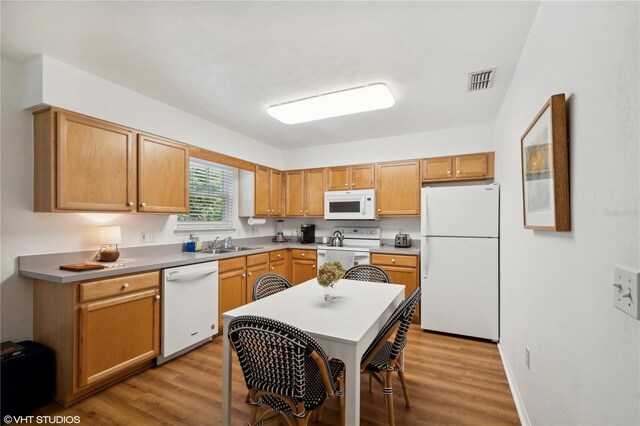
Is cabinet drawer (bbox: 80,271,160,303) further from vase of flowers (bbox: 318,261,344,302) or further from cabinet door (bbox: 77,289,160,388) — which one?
vase of flowers (bbox: 318,261,344,302)

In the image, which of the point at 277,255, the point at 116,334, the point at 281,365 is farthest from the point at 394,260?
the point at 116,334

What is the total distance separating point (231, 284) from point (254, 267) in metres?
0.43

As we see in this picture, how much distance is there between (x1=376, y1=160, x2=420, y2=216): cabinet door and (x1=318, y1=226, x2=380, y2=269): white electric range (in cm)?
47

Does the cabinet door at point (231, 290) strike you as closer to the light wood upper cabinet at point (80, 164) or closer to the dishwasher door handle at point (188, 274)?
the dishwasher door handle at point (188, 274)

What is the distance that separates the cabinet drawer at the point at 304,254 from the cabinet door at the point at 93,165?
2320 mm

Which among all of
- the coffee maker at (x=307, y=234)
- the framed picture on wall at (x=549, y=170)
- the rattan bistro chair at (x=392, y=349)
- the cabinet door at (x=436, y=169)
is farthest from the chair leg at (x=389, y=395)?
the coffee maker at (x=307, y=234)

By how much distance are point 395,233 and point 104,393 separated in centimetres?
369

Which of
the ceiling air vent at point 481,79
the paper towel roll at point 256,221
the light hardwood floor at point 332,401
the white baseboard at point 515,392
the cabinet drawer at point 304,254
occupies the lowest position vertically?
the light hardwood floor at point 332,401

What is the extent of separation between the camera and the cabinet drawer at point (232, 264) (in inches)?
130

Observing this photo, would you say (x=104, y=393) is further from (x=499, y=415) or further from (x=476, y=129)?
(x=476, y=129)

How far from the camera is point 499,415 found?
1972 mm

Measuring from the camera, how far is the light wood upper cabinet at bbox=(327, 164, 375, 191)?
438cm

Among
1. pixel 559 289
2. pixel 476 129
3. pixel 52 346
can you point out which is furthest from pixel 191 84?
pixel 476 129

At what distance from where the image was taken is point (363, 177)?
4.42m
